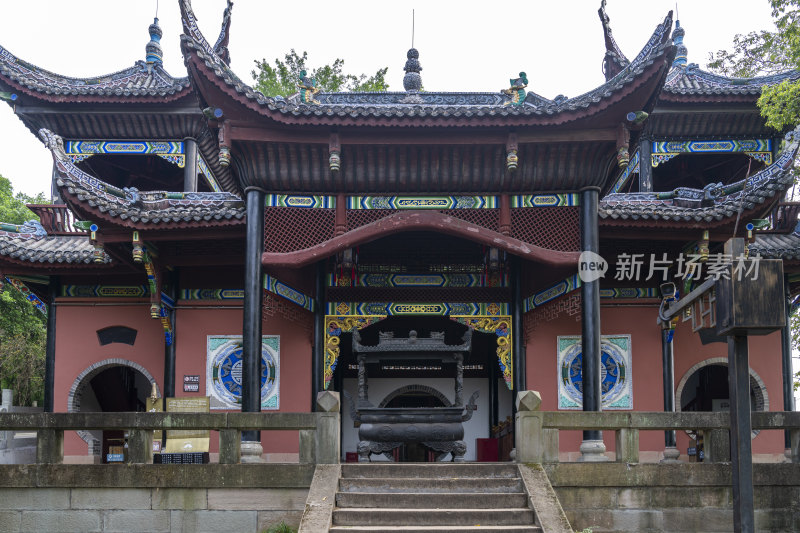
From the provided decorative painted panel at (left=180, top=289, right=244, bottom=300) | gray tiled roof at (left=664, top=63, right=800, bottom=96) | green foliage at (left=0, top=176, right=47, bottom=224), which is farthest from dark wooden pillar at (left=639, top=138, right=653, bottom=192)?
green foliage at (left=0, top=176, right=47, bottom=224)

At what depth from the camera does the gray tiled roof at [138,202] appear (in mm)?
10945

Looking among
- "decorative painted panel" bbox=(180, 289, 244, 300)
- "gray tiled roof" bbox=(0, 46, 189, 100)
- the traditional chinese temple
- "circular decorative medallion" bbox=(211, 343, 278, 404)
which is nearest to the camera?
the traditional chinese temple

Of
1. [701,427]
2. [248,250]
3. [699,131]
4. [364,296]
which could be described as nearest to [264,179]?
[248,250]

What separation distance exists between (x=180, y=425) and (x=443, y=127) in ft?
16.6

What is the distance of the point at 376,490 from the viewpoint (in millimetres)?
8180

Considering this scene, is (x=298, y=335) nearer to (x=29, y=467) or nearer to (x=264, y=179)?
(x=264, y=179)

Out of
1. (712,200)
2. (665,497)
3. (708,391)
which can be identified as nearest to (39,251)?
(665,497)

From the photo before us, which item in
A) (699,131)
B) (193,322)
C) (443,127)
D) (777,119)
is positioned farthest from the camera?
(699,131)

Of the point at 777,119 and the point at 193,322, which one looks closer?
the point at 777,119

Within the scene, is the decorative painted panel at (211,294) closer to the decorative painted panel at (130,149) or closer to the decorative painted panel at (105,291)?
the decorative painted panel at (105,291)

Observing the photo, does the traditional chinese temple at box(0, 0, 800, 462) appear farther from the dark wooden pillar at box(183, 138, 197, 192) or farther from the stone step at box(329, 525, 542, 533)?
the stone step at box(329, 525, 542, 533)

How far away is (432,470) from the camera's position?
28.0ft

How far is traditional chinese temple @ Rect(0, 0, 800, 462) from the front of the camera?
10.4 metres

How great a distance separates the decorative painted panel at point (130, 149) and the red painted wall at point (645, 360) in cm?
851
